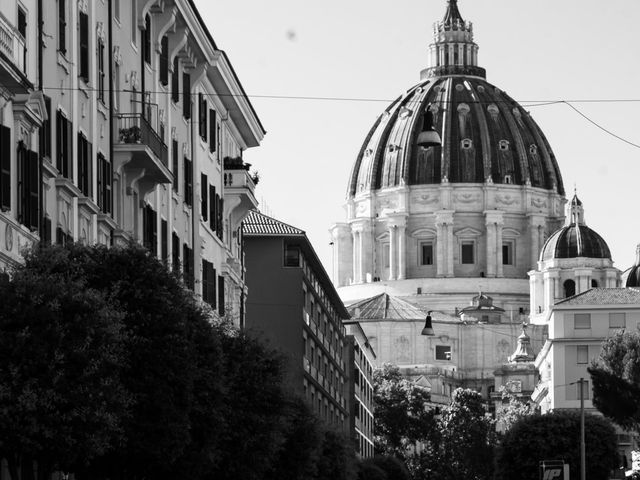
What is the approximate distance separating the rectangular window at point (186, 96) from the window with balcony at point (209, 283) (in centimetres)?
461

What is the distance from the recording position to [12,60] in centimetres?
3306

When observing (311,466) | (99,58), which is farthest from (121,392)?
(311,466)

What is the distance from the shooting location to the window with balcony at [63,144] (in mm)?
39297

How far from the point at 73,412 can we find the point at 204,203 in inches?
1145

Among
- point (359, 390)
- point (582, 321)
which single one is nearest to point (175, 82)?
point (359, 390)

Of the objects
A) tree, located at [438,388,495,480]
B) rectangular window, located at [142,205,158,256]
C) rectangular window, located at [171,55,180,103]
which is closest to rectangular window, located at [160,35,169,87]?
rectangular window, located at [171,55,180,103]

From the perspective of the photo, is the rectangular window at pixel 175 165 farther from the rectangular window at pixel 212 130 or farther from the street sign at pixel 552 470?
the street sign at pixel 552 470

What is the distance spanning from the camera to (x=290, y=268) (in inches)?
3666

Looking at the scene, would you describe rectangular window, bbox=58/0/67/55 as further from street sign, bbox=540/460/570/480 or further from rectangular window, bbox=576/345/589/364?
rectangular window, bbox=576/345/589/364

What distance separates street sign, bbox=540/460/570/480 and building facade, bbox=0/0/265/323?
921 inches

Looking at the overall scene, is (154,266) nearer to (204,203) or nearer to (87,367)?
(87,367)

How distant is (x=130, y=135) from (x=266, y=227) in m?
48.7

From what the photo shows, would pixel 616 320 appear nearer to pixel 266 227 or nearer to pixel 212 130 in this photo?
pixel 266 227

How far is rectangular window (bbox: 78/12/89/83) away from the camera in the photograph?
41.8 m
